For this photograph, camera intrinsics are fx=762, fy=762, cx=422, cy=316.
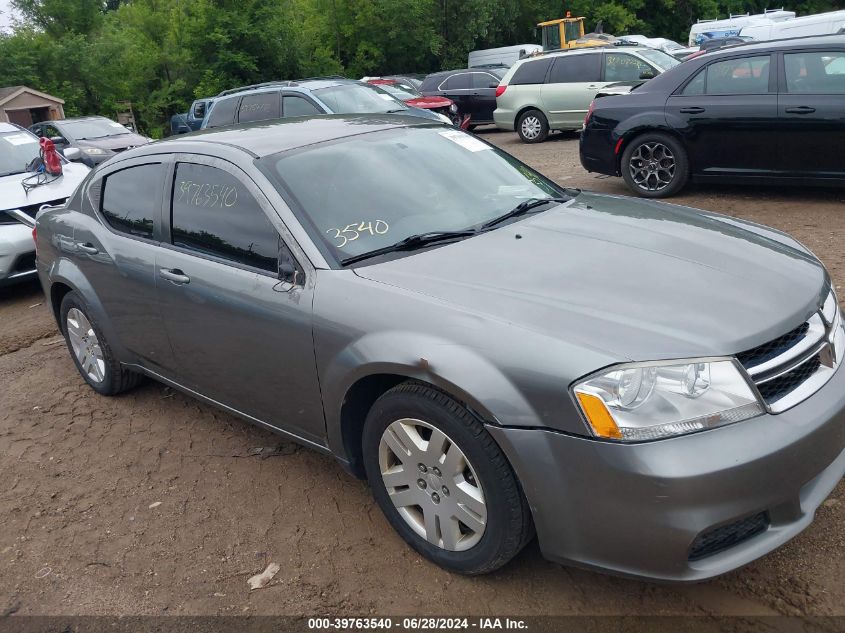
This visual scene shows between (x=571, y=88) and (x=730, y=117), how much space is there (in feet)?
23.0

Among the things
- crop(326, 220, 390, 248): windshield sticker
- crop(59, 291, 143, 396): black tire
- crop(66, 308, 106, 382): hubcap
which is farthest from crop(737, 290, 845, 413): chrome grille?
crop(66, 308, 106, 382): hubcap

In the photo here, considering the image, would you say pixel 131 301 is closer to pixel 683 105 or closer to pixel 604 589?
pixel 604 589

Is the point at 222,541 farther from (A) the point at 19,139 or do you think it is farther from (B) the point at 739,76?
(A) the point at 19,139

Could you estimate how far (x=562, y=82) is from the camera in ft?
47.2

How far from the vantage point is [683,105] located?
7.89 meters

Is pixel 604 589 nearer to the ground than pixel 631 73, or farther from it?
nearer to the ground

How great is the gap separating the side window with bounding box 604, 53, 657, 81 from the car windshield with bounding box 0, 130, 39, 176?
9531 mm

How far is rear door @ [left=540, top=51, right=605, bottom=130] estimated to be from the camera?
1391 centimetres

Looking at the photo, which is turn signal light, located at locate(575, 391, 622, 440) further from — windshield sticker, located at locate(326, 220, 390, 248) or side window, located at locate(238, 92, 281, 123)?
side window, located at locate(238, 92, 281, 123)

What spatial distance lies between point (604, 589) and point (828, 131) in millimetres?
5833

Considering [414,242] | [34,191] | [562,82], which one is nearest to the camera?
[414,242]

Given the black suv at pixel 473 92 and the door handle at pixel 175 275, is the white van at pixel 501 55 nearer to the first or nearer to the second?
the black suv at pixel 473 92

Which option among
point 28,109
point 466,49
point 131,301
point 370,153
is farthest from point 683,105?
point 466,49

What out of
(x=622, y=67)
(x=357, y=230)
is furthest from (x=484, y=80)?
(x=357, y=230)
